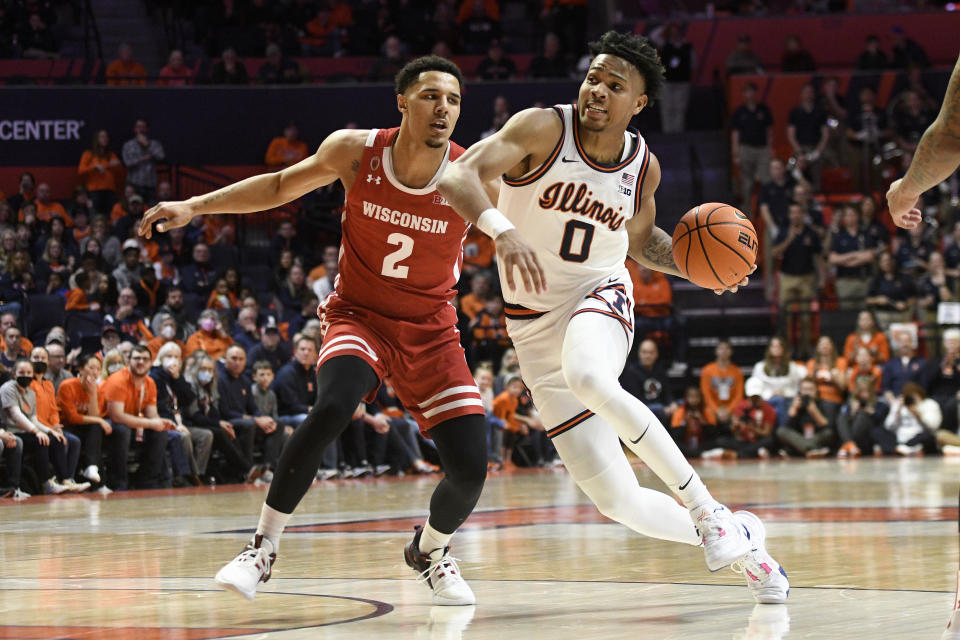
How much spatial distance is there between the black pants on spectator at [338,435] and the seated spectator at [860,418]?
37.5 ft

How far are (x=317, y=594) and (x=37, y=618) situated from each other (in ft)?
3.47

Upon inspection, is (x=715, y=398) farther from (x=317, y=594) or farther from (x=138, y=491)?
(x=317, y=594)

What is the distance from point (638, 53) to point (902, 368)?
38.6 feet

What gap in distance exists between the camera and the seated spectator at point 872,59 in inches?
822

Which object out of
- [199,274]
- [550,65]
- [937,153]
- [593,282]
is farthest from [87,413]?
[550,65]

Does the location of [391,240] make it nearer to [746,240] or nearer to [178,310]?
[746,240]

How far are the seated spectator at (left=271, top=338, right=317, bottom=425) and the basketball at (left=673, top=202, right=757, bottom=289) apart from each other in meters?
8.11

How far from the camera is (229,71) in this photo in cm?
1902

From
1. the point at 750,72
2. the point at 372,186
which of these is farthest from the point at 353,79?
the point at 372,186

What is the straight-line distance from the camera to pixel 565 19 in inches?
823

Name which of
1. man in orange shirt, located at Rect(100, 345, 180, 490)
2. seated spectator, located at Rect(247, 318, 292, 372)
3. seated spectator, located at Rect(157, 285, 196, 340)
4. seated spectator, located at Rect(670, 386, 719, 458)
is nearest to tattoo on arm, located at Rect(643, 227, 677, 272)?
man in orange shirt, located at Rect(100, 345, 180, 490)

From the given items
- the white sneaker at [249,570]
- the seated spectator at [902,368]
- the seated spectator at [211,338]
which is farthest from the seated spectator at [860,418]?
the white sneaker at [249,570]

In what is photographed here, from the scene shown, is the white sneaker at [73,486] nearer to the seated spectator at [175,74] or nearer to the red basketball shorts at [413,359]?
the red basketball shorts at [413,359]

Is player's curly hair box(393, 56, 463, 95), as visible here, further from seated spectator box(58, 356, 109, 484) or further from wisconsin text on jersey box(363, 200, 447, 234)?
seated spectator box(58, 356, 109, 484)
